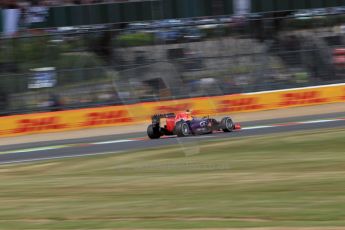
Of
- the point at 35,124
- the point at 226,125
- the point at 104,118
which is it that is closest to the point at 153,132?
the point at 226,125

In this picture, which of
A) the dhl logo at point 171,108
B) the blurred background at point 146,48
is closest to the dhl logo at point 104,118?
the blurred background at point 146,48

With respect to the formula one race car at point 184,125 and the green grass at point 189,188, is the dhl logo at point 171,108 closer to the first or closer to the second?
the formula one race car at point 184,125

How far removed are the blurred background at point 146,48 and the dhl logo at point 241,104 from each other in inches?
13.9

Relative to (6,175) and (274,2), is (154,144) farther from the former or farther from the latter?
(274,2)

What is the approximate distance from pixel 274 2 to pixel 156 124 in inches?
521

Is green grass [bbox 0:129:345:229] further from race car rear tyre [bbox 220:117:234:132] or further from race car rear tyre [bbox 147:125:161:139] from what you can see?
race car rear tyre [bbox 220:117:234:132]

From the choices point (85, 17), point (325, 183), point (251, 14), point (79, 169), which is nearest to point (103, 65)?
point (85, 17)

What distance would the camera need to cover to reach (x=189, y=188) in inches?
331

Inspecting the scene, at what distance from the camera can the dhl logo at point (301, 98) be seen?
76.8ft

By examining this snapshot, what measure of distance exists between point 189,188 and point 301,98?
51.6 feet

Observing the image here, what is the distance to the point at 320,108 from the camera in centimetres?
2295

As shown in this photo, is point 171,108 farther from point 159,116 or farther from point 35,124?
point 35,124

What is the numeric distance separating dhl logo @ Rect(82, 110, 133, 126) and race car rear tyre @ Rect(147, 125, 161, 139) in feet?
16.9

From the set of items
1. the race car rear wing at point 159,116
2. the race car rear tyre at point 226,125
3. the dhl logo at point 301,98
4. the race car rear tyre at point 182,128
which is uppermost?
the race car rear wing at point 159,116
